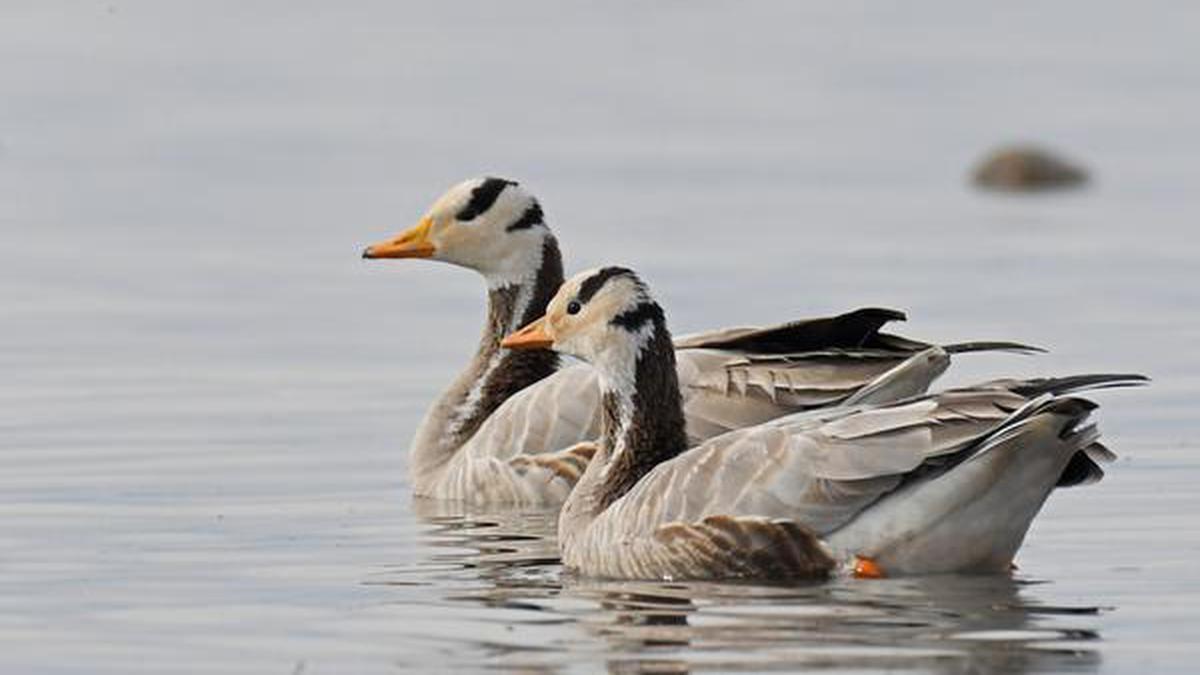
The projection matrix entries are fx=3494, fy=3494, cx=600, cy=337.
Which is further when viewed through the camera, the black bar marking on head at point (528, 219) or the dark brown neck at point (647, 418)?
the black bar marking on head at point (528, 219)

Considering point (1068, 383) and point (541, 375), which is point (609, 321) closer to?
point (1068, 383)

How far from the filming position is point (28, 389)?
21.4m

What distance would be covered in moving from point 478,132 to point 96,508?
1648 centimetres

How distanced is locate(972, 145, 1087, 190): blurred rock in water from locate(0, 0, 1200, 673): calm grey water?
0.39 m

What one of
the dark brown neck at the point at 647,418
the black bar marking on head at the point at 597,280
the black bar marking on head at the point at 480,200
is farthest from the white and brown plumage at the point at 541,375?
the black bar marking on head at the point at 597,280

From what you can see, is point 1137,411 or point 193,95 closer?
point 1137,411

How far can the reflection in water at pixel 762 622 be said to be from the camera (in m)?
13.4

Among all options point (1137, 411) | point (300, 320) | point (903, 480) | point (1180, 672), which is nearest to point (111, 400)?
point (300, 320)

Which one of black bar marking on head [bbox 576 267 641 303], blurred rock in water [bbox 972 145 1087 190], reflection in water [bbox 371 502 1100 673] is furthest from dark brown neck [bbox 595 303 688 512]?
blurred rock in water [bbox 972 145 1087 190]

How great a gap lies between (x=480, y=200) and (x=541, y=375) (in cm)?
109

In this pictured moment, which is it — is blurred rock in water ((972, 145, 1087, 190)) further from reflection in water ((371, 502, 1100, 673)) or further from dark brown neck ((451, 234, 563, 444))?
reflection in water ((371, 502, 1100, 673))

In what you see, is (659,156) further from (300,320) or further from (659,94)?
(300,320)

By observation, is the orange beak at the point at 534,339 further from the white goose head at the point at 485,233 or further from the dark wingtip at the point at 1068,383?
the white goose head at the point at 485,233

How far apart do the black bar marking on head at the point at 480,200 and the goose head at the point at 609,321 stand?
3.46 meters
